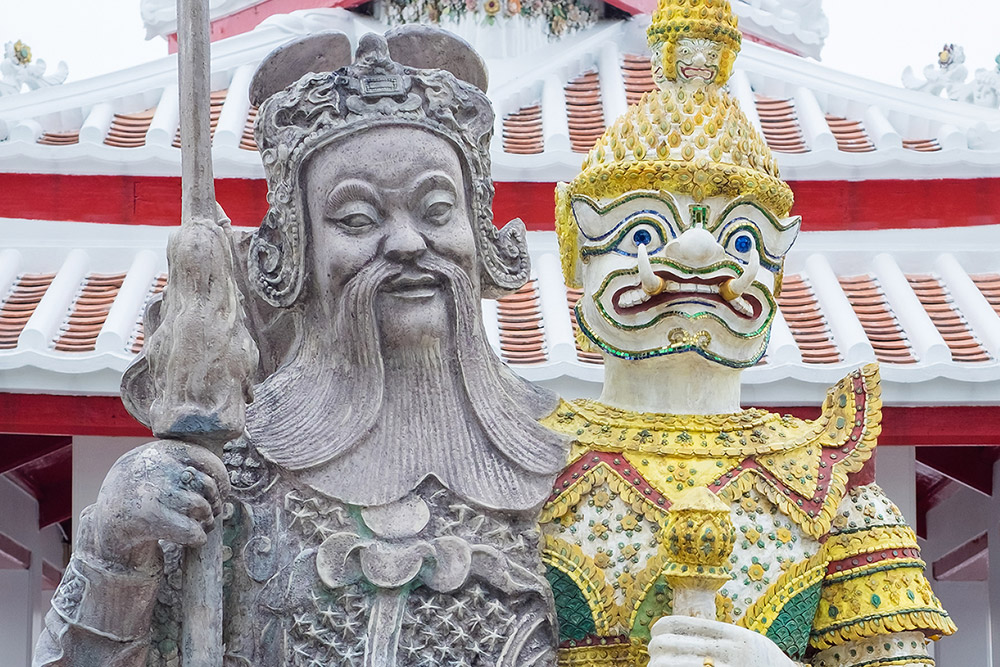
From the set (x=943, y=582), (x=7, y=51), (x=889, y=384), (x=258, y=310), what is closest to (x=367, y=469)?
(x=258, y=310)

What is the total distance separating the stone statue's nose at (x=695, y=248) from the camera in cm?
376

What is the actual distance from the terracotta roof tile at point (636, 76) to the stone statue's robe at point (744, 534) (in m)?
4.32

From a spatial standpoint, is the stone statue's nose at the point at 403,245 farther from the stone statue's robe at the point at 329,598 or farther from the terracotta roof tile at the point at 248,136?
the terracotta roof tile at the point at 248,136

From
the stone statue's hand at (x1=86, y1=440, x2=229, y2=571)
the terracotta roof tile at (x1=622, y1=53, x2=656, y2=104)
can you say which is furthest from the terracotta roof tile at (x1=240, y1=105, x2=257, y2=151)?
the stone statue's hand at (x1=86, y1=440, x2=229, y2=571)

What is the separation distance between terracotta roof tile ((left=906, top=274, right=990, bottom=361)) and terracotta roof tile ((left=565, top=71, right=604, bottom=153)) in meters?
1.40

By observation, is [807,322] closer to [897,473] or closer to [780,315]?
[780,315]

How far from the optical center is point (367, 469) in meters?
3.70

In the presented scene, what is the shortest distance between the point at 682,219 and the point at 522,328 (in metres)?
2.90

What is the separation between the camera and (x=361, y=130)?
148 inches

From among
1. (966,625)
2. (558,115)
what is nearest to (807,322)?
(558,115)

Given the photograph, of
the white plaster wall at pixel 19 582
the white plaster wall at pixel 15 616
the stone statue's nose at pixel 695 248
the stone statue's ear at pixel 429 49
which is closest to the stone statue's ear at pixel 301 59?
the stone statue's ear at pixel 429 49

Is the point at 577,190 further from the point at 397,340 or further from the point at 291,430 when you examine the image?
the point at 291,430

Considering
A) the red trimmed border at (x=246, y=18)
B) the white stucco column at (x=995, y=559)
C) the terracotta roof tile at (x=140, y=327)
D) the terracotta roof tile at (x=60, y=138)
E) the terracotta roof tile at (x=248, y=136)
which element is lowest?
the white stucco column at (x=995, y=559)

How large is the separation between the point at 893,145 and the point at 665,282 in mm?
3872
